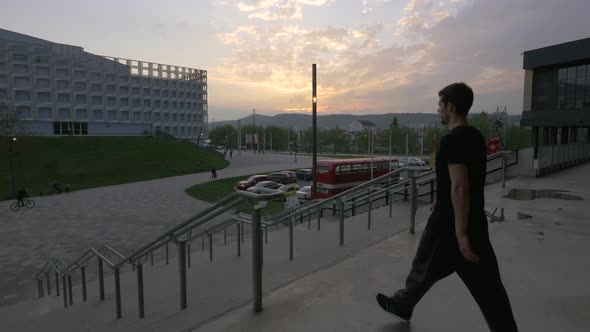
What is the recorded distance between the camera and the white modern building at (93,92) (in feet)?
180

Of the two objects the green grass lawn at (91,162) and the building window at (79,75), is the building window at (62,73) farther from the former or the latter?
the green grass lawn at (91,162)

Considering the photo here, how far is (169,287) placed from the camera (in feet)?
19.4

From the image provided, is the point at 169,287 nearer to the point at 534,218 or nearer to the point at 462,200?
the point at 462,200

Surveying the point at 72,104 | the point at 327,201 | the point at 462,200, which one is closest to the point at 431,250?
the point at 462,200

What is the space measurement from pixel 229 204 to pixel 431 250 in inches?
72.1

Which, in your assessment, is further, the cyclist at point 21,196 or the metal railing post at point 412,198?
the cyclist at point 21,196

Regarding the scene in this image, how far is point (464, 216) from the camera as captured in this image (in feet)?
6.61

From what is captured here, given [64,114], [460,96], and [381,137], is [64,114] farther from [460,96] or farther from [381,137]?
[460,96]

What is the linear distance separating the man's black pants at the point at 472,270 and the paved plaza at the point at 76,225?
1063cm

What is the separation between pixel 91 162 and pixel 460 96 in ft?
151

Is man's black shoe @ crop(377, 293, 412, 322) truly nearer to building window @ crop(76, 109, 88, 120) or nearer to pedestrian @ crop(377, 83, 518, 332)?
pedestrian @ crop(377, 83, 518, 332)

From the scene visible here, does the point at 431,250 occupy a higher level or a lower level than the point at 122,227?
higher

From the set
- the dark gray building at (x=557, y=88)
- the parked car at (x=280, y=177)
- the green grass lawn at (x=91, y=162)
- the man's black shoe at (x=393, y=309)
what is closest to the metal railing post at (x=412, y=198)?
the man's black shoe at (x=393, y=309)

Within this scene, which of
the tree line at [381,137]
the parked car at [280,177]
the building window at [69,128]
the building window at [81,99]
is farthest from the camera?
the building window at [81,99]
